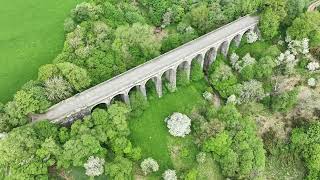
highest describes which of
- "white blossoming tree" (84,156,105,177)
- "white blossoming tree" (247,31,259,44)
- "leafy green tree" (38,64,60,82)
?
"leafy green tree" (38,64,60,82)

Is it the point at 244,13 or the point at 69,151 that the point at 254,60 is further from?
the point at 69,151

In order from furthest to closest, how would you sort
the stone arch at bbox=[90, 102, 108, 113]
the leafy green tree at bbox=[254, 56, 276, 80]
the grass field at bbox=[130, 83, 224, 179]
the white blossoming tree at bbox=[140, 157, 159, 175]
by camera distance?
the leafy green tree at bbox=[254, 56, 276, 80] → the grass field at bbox=[130, 83, 224, 179] → the stone arch at bbox=[90, 102, 108, 113] → the white blossoming tree at bbox=[140, 157, 159, 175]

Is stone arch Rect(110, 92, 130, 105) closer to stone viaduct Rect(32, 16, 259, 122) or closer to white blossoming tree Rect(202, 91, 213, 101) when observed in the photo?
stone viaduct Rect(32, 16, 259, 122)

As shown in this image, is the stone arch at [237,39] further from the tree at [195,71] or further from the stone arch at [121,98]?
the stone arch at [121,98]

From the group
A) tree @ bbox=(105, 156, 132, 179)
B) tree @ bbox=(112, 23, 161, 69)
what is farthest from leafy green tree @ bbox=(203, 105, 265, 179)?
tree @ bbox=(112, 23, 161, 69)

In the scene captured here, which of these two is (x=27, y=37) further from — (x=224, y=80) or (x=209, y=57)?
(x=224, y=80)
